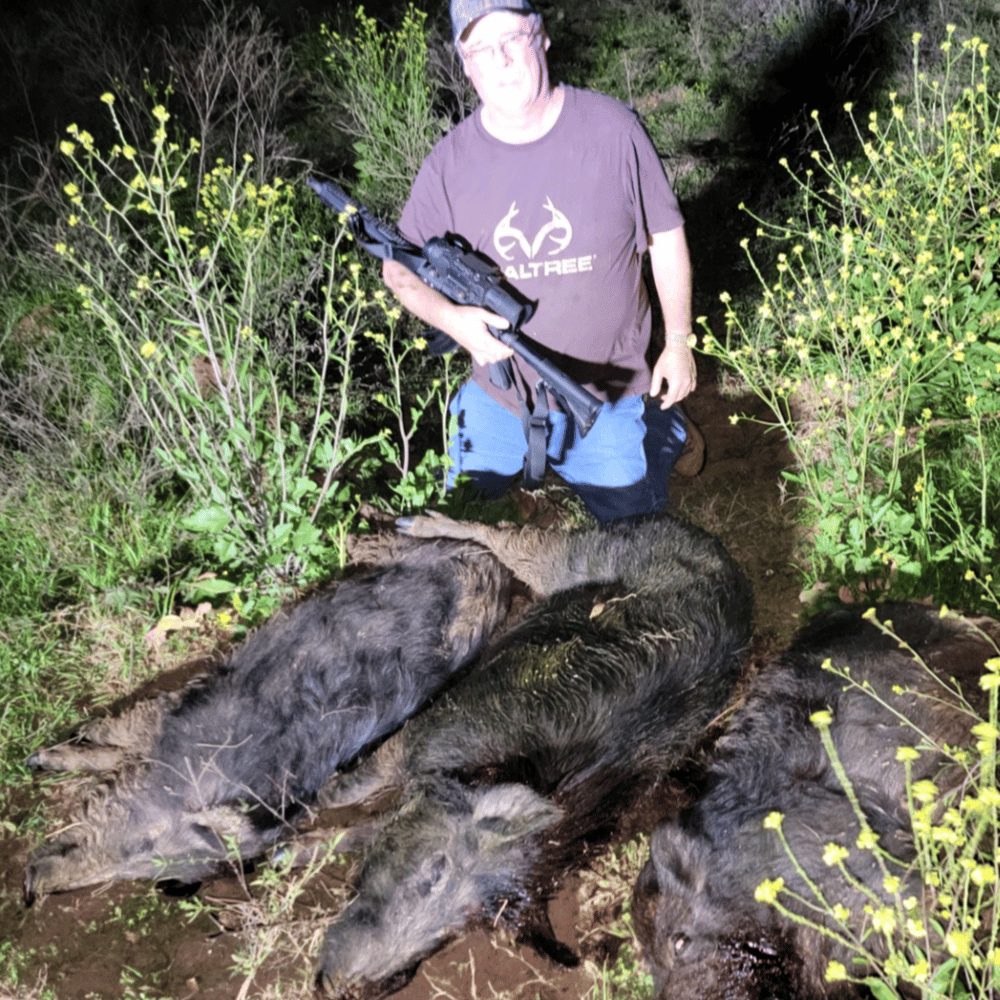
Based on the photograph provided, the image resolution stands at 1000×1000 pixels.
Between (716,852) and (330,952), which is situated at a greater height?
(716,852)

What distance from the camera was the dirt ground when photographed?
2746 mm

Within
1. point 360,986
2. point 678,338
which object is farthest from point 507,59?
point 360,986

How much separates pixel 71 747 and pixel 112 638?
61 cm

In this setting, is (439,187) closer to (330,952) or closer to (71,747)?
(71,747)

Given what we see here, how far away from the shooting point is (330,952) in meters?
2.54

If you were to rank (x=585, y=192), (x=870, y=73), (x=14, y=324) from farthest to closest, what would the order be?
(x=870, y=73) → (x=14, y=324) → (x=585, y=192)

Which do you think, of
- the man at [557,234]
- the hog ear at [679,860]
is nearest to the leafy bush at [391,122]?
the man at [557,234]

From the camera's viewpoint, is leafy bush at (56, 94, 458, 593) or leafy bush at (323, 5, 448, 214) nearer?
leafy bush at (56, 94, 458, 593)

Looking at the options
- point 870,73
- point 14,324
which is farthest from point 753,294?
point 14,324

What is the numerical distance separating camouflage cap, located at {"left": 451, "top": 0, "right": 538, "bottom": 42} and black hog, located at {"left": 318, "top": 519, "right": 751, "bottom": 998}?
209cm

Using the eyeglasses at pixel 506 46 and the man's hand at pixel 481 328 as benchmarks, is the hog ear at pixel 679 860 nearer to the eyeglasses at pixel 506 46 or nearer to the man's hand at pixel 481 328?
the man's hand at pixel 481 328

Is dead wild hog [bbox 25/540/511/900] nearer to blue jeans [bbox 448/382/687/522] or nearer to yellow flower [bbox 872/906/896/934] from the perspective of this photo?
blue jeans [bbox 448/382/687/522]

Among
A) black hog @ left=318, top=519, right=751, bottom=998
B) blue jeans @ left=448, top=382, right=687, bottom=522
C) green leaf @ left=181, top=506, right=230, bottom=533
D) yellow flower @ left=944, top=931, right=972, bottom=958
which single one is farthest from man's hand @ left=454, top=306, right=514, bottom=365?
yellow flower @ left=944, top=931, right=972, bottom=958

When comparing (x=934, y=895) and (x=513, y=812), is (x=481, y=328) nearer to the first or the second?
(x=513, y=812)
